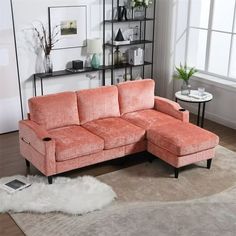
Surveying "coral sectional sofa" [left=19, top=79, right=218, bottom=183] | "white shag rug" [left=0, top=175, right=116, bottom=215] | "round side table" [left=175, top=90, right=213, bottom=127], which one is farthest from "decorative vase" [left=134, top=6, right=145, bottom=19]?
"white shag rug" [left=0, top=175, right=116, bottom=215]

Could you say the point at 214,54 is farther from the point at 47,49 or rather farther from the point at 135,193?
the point at 135,193

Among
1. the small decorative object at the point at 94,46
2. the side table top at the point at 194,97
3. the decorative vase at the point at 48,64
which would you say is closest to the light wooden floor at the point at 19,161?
the side table top at the point at 194,97

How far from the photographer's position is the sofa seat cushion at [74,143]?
4.12m

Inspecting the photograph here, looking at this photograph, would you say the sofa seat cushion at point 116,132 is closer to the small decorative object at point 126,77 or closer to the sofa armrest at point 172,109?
the sofa armrest at point 172,109

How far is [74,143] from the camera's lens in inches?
166

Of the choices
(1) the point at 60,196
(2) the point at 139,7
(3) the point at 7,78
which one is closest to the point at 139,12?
(2) the point at 139,7

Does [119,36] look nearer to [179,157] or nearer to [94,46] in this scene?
[94,46]

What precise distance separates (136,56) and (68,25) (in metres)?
1.23

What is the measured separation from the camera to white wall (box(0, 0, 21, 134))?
5.21m

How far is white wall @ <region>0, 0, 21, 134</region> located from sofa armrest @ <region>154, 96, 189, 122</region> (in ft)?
6.46

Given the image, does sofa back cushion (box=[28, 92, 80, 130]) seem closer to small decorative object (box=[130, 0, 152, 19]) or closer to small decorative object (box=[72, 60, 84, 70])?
small decorative object (box=[72, 60, 84, 70])

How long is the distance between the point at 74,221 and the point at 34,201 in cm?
50

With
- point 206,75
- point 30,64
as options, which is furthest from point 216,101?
point 30,64

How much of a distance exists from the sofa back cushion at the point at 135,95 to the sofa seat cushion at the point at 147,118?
86 mm
